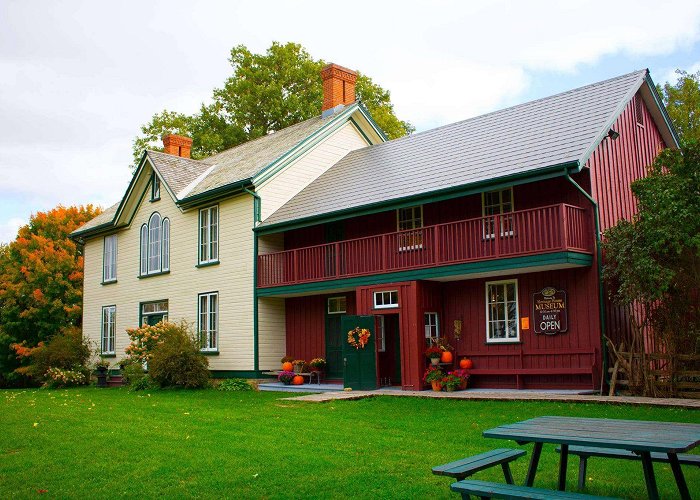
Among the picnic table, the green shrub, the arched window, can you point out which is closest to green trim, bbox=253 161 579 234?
the green shrub

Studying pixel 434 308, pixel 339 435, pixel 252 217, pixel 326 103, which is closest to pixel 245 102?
pixel 326 103

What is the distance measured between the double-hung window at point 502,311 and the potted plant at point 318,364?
17.9 feet

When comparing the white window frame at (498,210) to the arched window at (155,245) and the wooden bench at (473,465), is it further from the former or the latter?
the arched window at (155,245)

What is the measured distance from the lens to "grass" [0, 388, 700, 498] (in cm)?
736

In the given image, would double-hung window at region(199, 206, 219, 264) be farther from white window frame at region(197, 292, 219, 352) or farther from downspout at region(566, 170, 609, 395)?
downspout at region(566, 170, 609, 395)

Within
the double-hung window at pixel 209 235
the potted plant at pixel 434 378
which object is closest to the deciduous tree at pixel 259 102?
the double-hung window at pixel 209 235

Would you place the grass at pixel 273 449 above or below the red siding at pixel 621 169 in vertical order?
below

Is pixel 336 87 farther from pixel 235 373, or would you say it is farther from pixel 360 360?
pixel 360 360

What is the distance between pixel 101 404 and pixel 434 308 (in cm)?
818

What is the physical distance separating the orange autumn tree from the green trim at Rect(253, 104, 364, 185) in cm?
1743

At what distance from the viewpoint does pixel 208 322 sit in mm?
23609

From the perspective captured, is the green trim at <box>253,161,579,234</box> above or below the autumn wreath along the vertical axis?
above

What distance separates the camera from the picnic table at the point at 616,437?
539 cm

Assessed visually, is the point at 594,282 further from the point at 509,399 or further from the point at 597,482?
the point at 597,482
